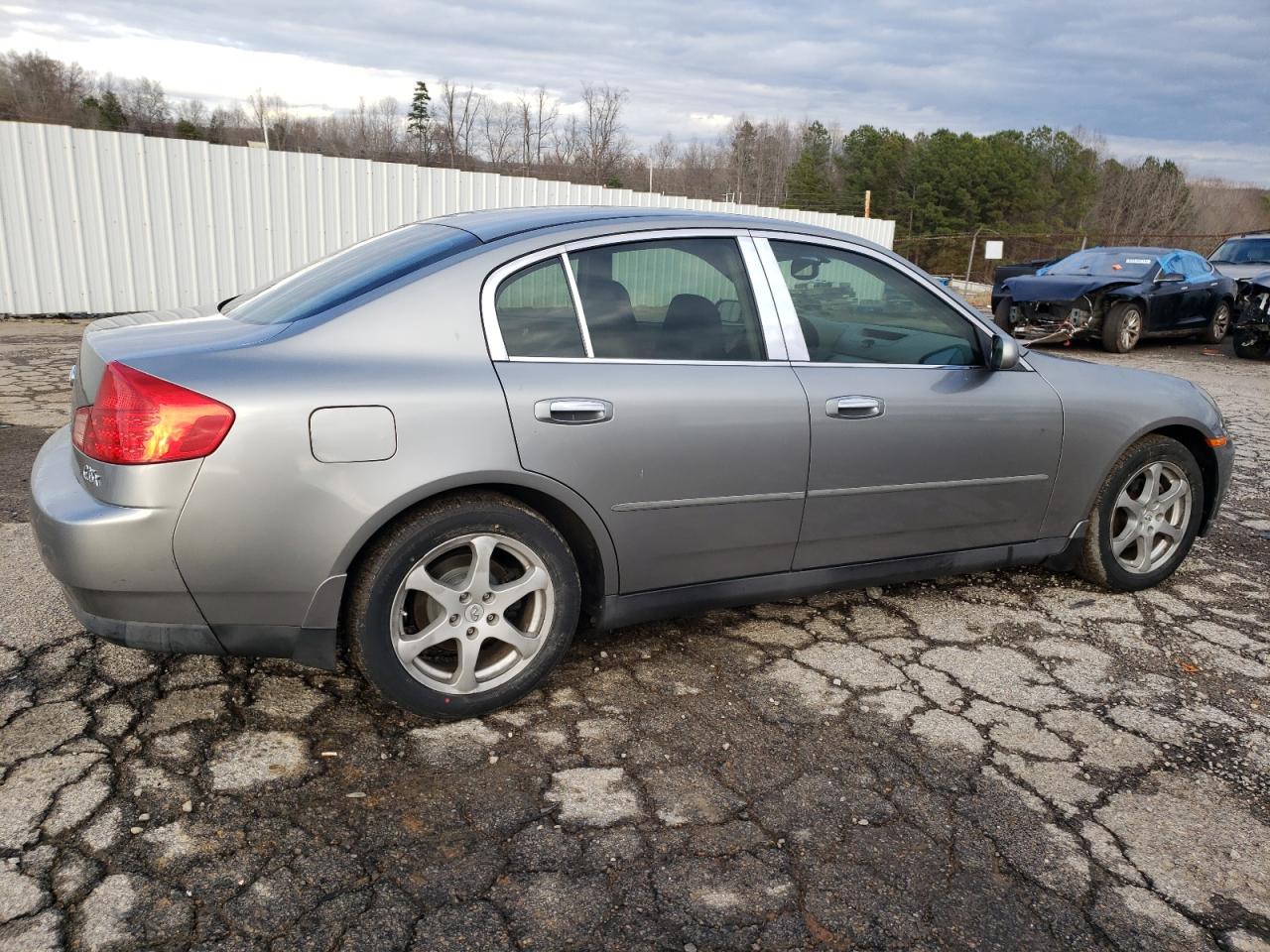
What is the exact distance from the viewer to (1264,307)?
12406mm

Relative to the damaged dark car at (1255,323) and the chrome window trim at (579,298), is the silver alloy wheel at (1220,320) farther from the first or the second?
the chrome window trim at (579,298)

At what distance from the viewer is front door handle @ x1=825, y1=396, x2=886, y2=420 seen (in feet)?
11.0

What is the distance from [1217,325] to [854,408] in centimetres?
1364

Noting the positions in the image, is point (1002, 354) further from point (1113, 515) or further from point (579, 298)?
point (579, 298)

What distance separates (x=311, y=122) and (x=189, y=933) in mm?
50346

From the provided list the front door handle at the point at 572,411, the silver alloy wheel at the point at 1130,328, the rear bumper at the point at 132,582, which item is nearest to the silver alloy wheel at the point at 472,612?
the rear bumper at the point at 132,582

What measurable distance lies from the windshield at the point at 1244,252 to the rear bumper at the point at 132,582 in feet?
56.2

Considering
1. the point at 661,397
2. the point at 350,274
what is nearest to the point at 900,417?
the point at 661,397

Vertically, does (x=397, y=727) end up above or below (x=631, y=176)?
below

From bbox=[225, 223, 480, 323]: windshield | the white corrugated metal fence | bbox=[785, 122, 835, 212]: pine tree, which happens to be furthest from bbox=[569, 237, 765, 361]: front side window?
bbox=[785, 122, 835, 212]: pine tree

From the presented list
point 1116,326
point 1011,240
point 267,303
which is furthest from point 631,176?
point 267,303

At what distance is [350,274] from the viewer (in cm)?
315

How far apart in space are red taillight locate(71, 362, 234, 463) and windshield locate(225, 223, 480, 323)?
0.46 metres

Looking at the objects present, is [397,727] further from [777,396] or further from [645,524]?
[777,396]
